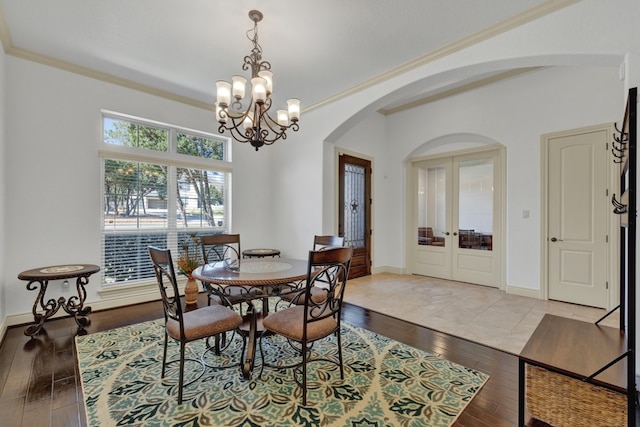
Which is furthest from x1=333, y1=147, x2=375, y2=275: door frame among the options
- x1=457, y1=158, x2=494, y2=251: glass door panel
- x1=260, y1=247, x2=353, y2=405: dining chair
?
x1=260, y1=247, x2=353, y2=405: dining chair

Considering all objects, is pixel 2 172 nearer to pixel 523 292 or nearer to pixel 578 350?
pixel 578 350

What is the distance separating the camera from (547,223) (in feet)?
13.5

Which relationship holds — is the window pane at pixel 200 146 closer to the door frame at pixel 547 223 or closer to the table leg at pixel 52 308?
the table leg at pixel 52 308

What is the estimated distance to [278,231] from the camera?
5145 mm

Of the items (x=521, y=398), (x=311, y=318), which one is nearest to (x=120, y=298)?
(x=311, y=318)

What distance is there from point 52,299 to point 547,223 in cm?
638

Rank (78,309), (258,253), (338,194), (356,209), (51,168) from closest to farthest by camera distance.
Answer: (78,309), (51,168), (258,253), (338,194), (356,209)

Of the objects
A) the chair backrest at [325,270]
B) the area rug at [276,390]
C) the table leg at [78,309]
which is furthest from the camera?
the table leg at [78,309]

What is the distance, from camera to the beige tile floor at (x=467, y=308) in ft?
9.70

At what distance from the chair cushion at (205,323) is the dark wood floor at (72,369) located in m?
0.66

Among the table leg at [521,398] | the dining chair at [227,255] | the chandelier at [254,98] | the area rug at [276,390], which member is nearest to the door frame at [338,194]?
the dining chair at [227,255]

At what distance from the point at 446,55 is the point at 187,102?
3.62 metres

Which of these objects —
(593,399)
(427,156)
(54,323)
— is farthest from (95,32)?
(427,156)

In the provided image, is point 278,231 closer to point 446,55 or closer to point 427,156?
point 427,156
